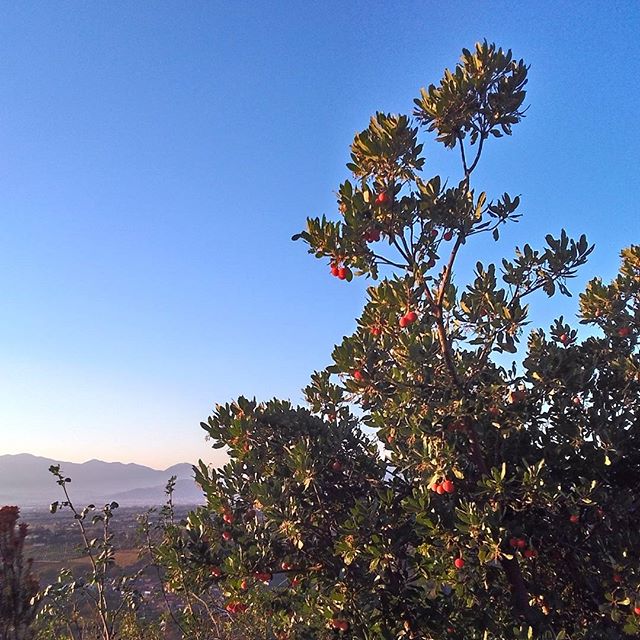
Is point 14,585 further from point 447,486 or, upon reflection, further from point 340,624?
point 447,486

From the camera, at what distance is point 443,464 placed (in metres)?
4.50

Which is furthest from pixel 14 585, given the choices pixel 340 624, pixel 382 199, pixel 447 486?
pixel 382 199

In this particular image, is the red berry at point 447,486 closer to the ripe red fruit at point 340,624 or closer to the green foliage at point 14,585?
the ripe red fruit at point 340,624

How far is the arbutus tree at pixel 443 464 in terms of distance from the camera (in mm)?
4566

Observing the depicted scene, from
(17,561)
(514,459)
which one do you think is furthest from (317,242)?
(17,561)

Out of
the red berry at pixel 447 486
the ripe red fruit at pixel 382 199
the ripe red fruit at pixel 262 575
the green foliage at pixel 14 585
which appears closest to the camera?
the red berry at pixel 447 486

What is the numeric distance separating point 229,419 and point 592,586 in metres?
4.38

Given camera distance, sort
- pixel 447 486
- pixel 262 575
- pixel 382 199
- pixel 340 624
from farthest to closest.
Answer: pixel 382 199 < pixel 262 575 < pixel 340 624 < pixel 447 486

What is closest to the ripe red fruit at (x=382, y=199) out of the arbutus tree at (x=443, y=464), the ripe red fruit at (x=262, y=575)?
the arbutus tree at (x=443, y=464)

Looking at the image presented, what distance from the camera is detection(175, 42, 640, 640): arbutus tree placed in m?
4.57

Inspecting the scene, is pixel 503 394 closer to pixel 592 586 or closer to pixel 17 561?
pixel 592 586

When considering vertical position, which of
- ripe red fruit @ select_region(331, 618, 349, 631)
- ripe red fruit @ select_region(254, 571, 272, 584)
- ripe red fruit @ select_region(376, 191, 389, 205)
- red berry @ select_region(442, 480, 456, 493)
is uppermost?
ripe red fruit @ select_region(376, 191, 389, 205)

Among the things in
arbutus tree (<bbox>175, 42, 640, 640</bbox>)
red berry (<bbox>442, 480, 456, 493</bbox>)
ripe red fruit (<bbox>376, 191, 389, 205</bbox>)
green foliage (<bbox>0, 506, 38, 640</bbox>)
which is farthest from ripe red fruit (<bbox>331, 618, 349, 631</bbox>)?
ripe red fruit (<bbox>376, 191, 389, 205</bbox>)

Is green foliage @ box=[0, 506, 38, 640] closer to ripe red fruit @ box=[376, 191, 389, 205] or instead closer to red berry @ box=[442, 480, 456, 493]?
red berry @ box=[442, 480, 456, 493]
